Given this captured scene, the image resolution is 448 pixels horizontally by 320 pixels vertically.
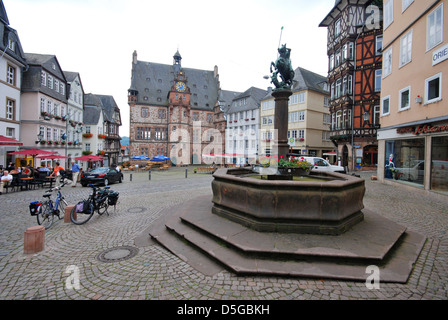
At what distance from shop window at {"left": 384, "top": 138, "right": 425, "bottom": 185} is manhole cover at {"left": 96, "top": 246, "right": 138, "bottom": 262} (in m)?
15.3

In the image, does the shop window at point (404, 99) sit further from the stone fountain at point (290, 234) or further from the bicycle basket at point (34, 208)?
the bicycle basket at point (34, 208)

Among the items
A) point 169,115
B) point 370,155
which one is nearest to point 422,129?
point 370,155

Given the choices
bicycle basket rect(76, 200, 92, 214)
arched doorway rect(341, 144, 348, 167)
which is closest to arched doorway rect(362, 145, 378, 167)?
arched doorway rect(341, 144, 348, 167)

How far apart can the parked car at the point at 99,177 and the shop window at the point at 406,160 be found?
19941mm

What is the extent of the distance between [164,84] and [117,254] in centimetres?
5668

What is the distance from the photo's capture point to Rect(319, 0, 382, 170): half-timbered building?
1038 inches

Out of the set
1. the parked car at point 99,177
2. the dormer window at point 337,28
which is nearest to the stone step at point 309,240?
the parked car at point 99,177

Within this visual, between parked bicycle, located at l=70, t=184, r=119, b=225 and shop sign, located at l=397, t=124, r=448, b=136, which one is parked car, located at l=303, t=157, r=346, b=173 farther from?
parked bicycle, located at l=70, t=184, r=119, b=225

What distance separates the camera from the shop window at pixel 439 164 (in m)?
11.4

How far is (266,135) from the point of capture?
4400 centimetres

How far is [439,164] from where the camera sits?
11.8 metres
